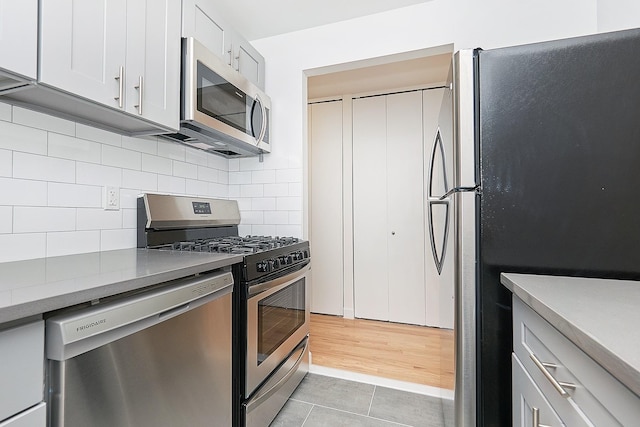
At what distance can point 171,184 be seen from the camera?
6.27ft

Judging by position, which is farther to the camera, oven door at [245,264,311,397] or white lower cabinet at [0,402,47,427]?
oven door at [245,264,311,397]

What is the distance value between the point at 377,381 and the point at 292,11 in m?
2.62

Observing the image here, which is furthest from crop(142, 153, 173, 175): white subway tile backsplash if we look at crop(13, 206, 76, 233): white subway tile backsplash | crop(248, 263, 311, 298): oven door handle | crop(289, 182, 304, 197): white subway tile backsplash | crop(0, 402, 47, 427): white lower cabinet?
crop(0, 402, 47, 427): white lower cabinet

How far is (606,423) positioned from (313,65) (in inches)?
94.1

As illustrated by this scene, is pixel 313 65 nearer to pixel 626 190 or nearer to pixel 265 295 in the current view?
pixel 265 295

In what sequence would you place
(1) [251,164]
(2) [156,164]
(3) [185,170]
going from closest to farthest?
(2) [156,164], (3) [185,170], (1) [251,164]

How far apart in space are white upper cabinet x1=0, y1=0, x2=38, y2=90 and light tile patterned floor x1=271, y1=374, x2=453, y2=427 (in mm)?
1848

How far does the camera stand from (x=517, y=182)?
1090 mm

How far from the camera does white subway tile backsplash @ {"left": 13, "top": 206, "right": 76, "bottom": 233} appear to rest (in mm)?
1179

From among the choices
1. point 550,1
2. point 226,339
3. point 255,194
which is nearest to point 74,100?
point 226,339

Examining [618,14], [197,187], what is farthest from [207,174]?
[618,14]

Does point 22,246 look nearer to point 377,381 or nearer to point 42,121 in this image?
point 42,121

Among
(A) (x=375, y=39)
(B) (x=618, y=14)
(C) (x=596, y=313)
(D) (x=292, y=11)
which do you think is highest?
(D) (x=292, y=11)

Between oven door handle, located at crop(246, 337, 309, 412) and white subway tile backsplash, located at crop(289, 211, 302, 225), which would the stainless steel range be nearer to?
oven door handle, located at crop(246, 337, 309, 412)
